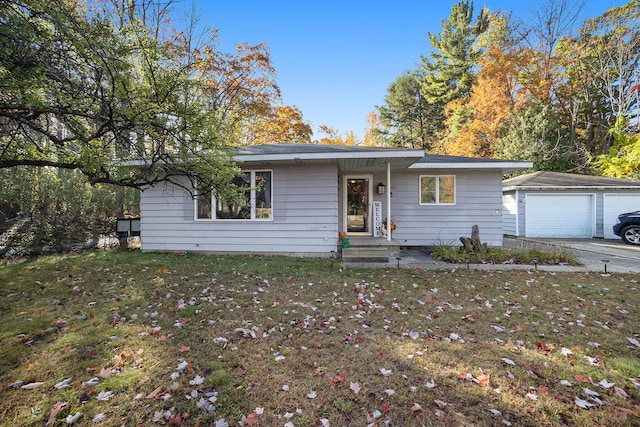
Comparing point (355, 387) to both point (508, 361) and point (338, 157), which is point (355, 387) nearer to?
point (508, 361)

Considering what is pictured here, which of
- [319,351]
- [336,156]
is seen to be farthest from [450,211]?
[319,351]

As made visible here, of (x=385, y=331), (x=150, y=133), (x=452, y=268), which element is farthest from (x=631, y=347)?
(x=150, y=133)

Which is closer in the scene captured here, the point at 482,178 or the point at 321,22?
the point at 482,178

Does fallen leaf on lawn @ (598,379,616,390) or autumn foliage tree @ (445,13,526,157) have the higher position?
autumn foliage tree @ (445,13,526,157)

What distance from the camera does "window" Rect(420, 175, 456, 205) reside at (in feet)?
28.9

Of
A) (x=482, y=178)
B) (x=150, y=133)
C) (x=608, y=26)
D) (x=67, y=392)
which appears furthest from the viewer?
(x=608, y=26)

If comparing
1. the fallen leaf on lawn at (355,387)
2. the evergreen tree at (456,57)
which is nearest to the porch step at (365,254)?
the fallen leaf on lawn at (355,387)

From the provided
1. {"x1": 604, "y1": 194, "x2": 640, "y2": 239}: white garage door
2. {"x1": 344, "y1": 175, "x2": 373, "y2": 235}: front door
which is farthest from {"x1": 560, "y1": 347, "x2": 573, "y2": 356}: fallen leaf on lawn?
{"x1": 604, "y1": 194, "x2": 640, "y2": 239}: white garage door

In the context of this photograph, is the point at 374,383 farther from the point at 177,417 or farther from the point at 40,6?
the point at 40,6

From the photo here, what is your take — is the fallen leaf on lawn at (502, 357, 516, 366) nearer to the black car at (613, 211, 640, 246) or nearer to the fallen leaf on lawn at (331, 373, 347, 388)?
the fallen leaf on lawn at (331, 373, 347, 388)

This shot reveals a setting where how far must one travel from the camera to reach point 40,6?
9.94 ft

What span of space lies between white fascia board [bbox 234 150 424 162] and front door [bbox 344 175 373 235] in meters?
2.30

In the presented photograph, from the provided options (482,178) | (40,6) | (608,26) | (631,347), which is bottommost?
(631,347)

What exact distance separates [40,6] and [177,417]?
426cm
